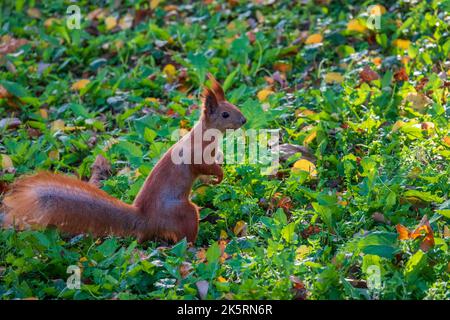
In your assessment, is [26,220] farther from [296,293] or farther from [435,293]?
[435,293]

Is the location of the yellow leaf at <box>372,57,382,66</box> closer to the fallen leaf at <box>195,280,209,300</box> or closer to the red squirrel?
the red squirrel

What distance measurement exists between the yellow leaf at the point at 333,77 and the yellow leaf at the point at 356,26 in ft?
2.07

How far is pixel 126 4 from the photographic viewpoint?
292 inches

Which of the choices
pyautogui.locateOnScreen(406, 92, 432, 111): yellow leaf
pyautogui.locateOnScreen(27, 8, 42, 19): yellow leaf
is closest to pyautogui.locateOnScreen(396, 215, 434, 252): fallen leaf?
pyautogui.locateOnScreen(406, 92, 432, 111): yellow leaf

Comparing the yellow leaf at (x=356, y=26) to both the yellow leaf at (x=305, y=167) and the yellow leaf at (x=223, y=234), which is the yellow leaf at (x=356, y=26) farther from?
the yellow leaf at (x=223, y=234)

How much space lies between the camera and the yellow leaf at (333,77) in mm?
5426

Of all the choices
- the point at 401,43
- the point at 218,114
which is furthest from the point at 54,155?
the point at 401,43

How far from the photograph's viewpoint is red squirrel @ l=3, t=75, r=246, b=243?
144 inches

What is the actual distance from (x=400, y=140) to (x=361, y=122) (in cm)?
34

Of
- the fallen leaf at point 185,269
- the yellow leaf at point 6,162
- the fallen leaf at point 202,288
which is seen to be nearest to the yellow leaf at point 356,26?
the yellow leaf at point 6,162

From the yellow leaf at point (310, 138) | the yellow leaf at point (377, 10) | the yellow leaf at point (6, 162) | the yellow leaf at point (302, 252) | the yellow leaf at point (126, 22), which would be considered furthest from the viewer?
the yellow leaf at point (126, 22)

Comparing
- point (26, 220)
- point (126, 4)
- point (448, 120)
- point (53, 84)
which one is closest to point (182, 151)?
point (26, 220)

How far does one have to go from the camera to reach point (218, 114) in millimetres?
4387

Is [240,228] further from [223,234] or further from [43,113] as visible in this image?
[43,113]
